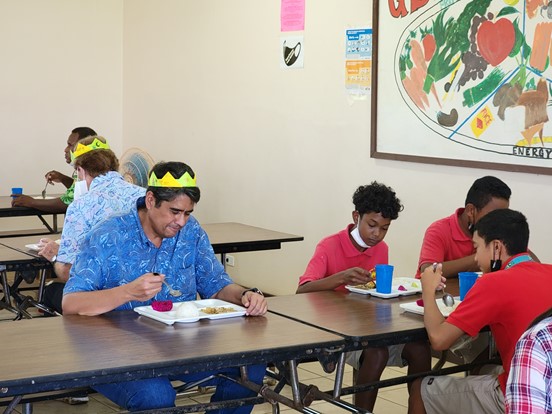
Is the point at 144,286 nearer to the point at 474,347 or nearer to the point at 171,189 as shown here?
the point at 171,189

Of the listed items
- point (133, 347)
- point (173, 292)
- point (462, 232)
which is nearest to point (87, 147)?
point (173, 292)

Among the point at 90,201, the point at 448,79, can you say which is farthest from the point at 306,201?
the point at 90,201

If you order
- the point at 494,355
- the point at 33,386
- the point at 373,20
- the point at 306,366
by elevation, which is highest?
the point at 373,20

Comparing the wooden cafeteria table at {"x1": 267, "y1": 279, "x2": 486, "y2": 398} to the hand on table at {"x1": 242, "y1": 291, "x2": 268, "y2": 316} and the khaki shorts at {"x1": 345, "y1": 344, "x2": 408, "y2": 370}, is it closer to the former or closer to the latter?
the hand on table at {"x1": 242, "y1": 291, "x2": 268, "y2": 316}

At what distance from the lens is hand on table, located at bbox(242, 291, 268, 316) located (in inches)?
129

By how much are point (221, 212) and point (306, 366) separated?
270cm

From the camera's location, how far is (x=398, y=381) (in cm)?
348

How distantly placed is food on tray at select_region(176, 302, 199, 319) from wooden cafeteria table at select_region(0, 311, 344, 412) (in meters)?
0.04

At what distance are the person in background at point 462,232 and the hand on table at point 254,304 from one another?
112 cm

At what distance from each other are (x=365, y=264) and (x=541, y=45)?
5.63 feet

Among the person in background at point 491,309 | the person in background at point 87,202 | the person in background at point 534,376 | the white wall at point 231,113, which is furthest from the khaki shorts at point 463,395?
the white wall at point 231,113

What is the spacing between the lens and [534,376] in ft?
6.32

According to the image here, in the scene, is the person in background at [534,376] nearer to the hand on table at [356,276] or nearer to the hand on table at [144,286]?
the hand on table at [144,286]

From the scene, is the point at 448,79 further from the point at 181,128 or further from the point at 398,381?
the point at 181,128
